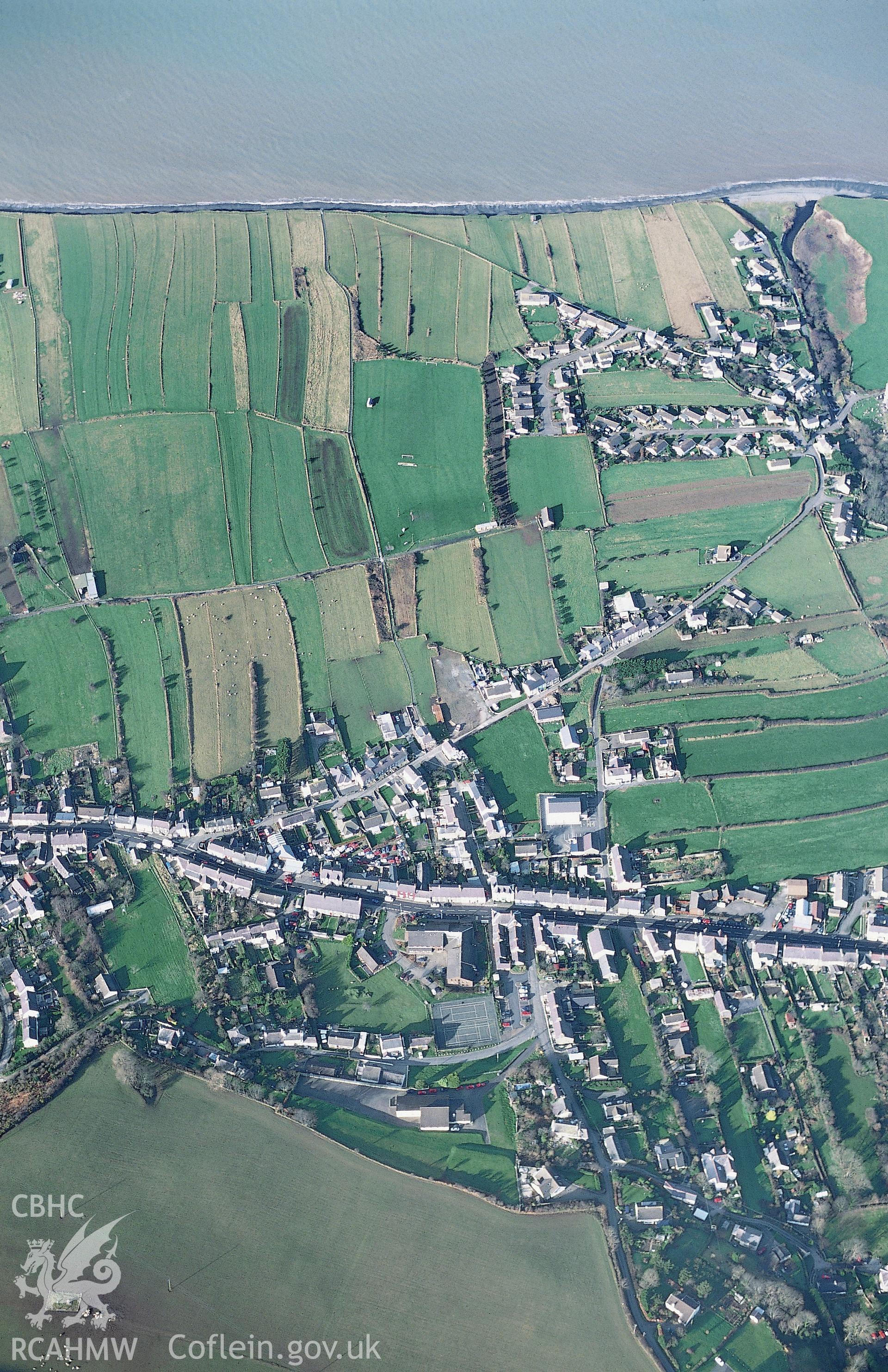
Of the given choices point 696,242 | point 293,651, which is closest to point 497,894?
point 293,651

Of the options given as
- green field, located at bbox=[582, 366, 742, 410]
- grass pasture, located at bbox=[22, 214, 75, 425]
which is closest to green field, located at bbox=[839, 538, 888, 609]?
green field, located at bbox=[582, 366, 742, 410]

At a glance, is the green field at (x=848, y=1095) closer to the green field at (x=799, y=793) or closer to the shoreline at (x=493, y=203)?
the green field at (x=799, y=793)

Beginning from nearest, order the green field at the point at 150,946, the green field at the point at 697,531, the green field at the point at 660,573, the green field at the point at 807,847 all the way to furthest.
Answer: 1. the green field at the point at 150,946
2. the green field at the point at 807,847
3. the green field at the point at 660,573
4. the green field at the point at 697,531

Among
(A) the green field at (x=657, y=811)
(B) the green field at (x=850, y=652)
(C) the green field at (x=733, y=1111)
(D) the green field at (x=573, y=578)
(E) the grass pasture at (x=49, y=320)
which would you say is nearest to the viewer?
(C) the green field at (x=733, y=1111)

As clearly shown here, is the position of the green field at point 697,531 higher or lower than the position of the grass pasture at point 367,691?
higher

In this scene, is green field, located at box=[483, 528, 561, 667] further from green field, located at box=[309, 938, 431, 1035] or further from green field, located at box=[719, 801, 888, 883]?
green field, located at box=[309, 938, 431, 1035]

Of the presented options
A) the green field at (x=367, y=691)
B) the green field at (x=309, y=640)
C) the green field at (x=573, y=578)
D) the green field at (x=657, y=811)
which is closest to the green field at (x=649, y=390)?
the green field at (x=573, y=578)
